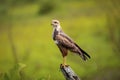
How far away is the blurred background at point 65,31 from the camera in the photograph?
7.45 meters

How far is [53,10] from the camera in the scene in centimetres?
917

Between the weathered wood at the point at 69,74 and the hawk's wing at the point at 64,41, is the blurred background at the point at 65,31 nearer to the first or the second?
the hawk's wing at the point at 64,41

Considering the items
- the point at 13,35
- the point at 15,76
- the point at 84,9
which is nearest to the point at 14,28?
the point at 13,35

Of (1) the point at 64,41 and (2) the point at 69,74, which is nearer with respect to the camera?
(2) the point at 69,74

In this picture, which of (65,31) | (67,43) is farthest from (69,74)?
(65,31)

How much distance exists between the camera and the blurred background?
293 inches

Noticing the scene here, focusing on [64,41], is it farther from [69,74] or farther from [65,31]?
[65,31]

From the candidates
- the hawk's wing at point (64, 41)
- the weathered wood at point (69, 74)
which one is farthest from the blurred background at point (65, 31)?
the weathered wood at point (69, 74)

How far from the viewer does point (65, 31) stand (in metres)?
8.28

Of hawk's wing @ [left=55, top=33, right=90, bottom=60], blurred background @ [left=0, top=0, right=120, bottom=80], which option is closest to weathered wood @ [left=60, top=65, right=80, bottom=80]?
hawk's wing @ [left=55, top=33, right=90, bottom=60]

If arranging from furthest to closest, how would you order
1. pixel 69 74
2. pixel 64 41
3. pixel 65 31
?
1. pixel 65 31
2. pixel 64 41
3. pixel 69 74

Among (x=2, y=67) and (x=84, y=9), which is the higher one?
(x=84, y=9)

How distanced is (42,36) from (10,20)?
3.34 feet

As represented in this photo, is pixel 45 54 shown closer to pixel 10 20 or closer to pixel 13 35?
pixel 13 35
